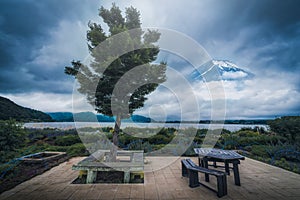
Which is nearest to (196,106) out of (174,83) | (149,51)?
(174,83)

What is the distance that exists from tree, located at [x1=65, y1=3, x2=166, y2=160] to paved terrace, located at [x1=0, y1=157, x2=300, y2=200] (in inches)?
48.2

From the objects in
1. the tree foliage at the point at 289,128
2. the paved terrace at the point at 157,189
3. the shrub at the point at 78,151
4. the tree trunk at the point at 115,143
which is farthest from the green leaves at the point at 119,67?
the tree foliage at the point at 289,128

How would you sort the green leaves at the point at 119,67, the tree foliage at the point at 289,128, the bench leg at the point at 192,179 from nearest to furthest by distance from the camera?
1. the bench leg at the point at 192,179
2. the green leaves at the point at 119,67
3. the tree foliage at the point at 289,128

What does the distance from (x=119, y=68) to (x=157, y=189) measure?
9.28ft

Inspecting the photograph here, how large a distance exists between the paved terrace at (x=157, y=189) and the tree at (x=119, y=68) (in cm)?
123

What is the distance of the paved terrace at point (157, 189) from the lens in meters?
2.21

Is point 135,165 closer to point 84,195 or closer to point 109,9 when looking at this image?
point 84,195

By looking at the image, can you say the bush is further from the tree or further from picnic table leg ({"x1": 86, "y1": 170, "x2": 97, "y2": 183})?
picnic table leg ({"x1": 86, "y1": 170, "x2": 97, "y2": 183})

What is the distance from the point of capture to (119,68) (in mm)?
3066

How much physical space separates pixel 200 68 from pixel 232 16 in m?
2.34

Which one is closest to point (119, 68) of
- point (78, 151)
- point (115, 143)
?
point (115, 143)

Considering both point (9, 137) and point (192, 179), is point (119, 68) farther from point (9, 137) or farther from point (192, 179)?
point (9, 137)

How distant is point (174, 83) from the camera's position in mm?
4328

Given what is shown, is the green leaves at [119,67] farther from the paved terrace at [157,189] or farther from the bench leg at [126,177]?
the paved terrace at [157,189]
